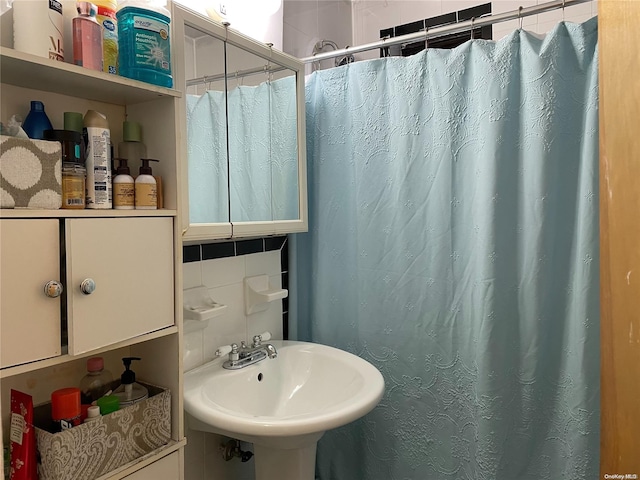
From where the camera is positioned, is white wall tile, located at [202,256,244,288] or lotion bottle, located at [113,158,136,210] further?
white wall tile, located at [202,256,244,288]

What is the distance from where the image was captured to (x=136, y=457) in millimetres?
970

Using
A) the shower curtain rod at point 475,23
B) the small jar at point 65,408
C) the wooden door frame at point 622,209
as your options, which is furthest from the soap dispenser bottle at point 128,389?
the shower curtain rod at point 475,23

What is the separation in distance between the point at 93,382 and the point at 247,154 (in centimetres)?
76

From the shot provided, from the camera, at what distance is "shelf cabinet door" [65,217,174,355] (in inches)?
32.9

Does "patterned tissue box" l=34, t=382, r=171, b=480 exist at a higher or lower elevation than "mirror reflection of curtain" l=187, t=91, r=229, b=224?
lower

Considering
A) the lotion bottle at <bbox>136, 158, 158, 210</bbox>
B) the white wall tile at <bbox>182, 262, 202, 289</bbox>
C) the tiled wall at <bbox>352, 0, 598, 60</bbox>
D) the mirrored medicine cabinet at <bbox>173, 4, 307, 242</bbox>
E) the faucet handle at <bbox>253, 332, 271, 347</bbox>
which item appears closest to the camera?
the lotion bottle at <bbox>136, 158, 158, 210</bbox>

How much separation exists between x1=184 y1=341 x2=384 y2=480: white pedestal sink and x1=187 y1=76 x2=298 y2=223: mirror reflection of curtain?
45 centimetres

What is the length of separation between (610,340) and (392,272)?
3.09 ft

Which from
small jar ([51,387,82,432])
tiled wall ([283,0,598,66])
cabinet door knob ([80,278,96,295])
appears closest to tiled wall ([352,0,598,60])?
tiled wall ([283,0,598,66])

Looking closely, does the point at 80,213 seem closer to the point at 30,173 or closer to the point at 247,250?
the point at 30,173

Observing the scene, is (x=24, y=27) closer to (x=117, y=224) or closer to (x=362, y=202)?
(x=117, y=224)

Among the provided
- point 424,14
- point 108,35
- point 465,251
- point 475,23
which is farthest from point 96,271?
point 424,14

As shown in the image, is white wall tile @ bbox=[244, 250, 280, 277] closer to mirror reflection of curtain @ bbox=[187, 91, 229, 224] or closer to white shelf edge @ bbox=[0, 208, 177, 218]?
mirror reflection of curtain @ bbox=[187, 91, 229, 224]

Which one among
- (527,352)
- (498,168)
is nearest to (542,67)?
(498,168)
